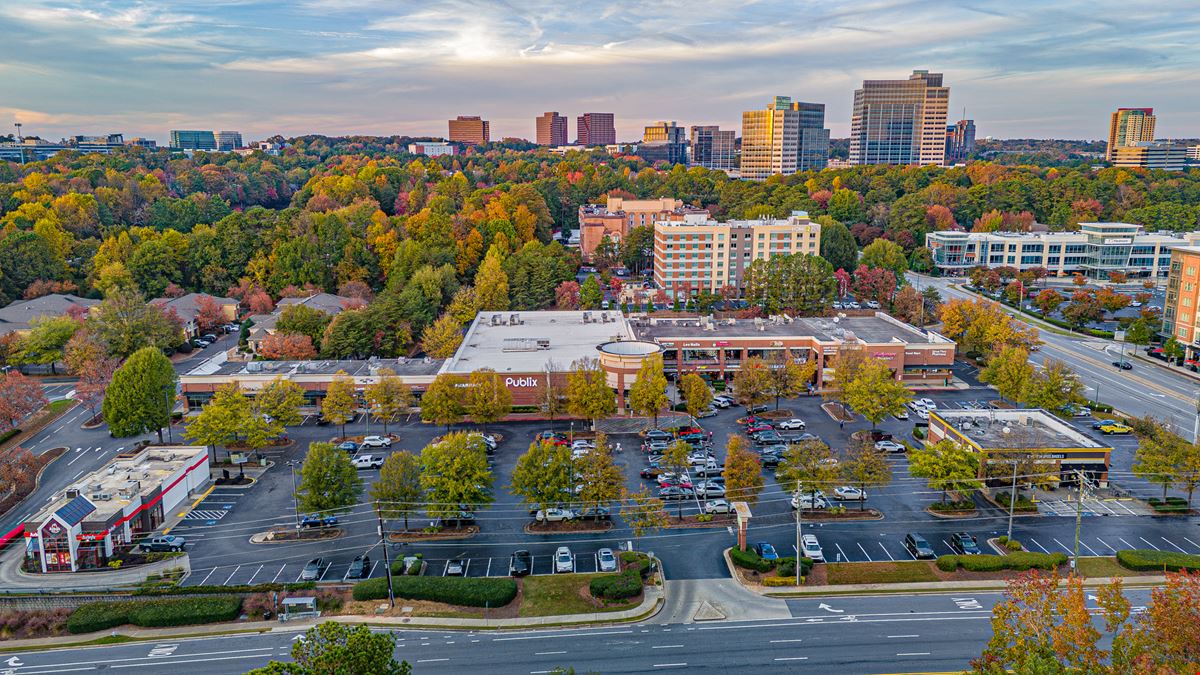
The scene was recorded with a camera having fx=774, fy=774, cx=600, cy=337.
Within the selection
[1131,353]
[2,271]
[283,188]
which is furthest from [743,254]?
[283,188]

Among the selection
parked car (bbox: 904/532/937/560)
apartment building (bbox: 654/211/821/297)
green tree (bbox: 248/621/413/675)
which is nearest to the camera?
green tree (bbox: 248/621/413/675)

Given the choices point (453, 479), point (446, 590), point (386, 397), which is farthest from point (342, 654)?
point (386, 397)

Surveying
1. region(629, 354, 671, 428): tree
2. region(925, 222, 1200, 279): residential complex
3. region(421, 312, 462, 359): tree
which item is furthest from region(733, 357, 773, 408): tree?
region(925, 222, 1200, 279): residential complex

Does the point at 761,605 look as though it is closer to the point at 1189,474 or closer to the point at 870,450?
the point at 870,450

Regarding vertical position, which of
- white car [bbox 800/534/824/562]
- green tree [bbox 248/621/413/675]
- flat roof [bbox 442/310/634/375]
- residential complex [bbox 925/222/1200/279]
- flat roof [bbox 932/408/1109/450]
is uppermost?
residential complex [bbox 925/222/1200/279]

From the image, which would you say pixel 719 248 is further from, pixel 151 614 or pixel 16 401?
pixel 151 614

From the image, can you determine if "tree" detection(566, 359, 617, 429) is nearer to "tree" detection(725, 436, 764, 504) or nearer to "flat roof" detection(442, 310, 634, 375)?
"flat roof" detection(442, 310, 634, 375)

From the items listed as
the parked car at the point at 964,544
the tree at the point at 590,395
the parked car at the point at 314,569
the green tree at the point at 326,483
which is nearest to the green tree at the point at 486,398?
the tree at the point at 590,395
